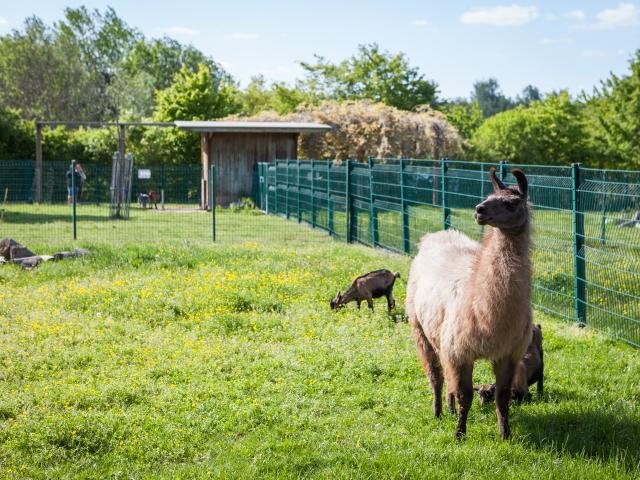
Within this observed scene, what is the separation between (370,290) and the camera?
9.09 meters

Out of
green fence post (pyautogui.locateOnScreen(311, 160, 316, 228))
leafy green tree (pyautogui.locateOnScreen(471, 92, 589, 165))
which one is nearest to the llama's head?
green fence post (pyautogui.locateOnScreen(311, 160, 316, 228))

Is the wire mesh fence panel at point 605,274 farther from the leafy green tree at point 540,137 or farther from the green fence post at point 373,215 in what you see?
the leafy green tree at point 540,137

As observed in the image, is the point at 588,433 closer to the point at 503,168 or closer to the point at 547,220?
the point at 547,220

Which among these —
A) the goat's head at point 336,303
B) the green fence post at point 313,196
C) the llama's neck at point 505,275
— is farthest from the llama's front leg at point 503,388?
the green fence post at point 313,196

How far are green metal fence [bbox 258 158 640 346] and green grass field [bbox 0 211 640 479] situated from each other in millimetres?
646

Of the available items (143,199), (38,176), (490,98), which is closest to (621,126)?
(143,199)

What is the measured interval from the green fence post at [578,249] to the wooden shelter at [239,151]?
19.6 meters

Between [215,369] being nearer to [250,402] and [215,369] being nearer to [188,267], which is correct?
[250,402]

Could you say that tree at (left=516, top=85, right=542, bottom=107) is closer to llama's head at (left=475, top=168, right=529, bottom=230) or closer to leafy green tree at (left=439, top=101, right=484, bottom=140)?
leafy green tree at (left=439, top=101, right=484, bottom=140)

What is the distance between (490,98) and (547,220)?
132633mm

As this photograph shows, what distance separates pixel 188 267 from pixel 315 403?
259 inches

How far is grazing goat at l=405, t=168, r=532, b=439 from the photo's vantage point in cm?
484

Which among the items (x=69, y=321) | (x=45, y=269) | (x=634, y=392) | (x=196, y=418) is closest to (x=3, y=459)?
(x=196, y=418)

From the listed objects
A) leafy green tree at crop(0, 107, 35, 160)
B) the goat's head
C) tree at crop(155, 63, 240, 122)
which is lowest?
the goat's head
